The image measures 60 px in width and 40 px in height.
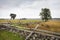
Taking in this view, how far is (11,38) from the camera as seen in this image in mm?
20594

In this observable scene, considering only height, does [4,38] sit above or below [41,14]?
below

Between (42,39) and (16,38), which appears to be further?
(16,38)

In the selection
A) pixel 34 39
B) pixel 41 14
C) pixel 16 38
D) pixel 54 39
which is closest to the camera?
pixel 54 39

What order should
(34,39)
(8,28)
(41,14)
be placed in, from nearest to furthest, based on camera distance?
(34,39) → (8,28) → (41,14)

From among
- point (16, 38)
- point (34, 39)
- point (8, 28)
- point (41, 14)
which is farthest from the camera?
point (41, 14)

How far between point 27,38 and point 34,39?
0.94m

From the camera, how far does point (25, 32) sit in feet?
69.7

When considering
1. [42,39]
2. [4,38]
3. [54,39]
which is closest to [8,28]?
[4,38]

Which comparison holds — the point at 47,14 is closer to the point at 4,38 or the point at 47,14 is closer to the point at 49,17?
the point at 49,17

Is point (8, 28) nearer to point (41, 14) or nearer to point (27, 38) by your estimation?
point (27, 38)

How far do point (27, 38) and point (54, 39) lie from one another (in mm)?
4131

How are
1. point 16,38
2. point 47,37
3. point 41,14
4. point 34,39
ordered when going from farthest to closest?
point 41,14 < point 16,38 < point 34,39 < point 47,37

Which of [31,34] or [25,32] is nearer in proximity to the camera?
[31,34]

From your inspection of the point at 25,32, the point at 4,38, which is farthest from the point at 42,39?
the point at 4,38
